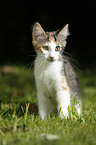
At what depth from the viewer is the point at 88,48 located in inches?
275

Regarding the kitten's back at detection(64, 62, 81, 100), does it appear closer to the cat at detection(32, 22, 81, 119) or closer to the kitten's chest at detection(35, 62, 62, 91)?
the cat at detection(32, 22, 81, 119)

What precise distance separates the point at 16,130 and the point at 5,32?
5.92 m

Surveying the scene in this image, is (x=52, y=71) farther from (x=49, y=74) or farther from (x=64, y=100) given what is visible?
(x=64, y=100)

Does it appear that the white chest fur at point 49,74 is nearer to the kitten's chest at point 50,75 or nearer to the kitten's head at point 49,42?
the kitten's chest at point 50,75

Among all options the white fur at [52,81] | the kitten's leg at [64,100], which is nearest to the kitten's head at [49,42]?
the white fur at [52,81]

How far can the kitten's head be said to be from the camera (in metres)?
2.25

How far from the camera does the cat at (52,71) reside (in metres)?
2.28

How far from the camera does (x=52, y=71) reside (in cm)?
237

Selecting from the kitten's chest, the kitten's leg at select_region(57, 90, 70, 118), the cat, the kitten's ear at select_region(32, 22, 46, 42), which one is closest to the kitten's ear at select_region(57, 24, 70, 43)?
the cat

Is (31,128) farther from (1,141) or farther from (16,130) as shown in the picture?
(1,141)

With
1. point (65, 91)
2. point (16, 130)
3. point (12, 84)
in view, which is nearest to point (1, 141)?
point (16, 130)

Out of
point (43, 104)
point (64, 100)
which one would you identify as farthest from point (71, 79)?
point (43, 104)

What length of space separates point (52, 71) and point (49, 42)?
13.0 inches

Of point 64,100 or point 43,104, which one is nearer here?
point 64,100
